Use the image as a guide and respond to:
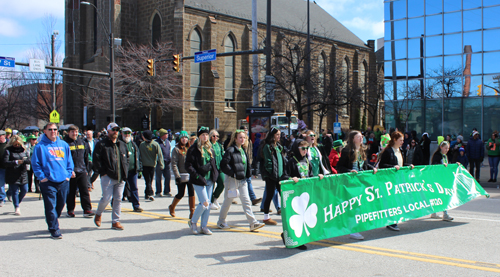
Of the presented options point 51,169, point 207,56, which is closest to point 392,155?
point 51,169

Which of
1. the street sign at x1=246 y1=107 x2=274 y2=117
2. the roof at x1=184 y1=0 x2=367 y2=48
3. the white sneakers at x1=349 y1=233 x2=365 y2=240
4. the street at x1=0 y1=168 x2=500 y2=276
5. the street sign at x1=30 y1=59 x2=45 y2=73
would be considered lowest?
the street at x1=0 y1=168 x2=500 y2=276

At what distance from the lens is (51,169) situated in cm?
699

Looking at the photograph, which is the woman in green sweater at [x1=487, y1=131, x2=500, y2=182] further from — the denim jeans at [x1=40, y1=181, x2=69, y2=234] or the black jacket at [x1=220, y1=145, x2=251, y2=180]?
the denim jeans at [x1=40, y1=181, x2=69, y2=234]

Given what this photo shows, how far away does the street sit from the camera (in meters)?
5.27

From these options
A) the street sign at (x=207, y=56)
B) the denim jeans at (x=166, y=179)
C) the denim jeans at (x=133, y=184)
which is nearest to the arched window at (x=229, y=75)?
the street sign at (x=207, y=56)

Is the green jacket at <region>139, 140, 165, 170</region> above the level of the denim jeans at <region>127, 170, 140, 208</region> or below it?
above

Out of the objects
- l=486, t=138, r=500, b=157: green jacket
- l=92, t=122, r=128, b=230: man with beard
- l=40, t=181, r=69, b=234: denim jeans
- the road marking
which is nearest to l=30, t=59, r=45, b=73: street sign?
l=92, t=122, r=128, b=230: man with beard

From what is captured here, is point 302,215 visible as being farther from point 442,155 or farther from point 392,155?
point 442,155

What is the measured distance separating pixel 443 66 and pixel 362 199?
71.7 feet

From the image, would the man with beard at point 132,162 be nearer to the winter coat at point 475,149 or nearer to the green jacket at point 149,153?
the green jacket at point 149,153

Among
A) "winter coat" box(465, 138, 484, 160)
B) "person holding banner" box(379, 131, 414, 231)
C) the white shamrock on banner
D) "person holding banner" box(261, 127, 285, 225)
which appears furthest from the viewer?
"winter coat" box(465, 138, 484, 160)

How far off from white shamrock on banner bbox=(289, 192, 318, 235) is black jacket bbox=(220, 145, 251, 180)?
1.39m

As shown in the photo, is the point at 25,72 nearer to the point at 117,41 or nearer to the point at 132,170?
the point at 117,41

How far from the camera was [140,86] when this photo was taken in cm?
3528
